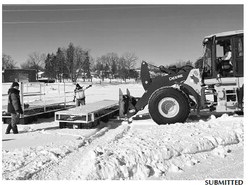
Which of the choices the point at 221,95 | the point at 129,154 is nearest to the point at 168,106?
the point at 221,95

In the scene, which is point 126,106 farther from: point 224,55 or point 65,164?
point 65,164

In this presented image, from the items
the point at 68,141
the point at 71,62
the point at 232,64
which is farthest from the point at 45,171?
the point at 71,62

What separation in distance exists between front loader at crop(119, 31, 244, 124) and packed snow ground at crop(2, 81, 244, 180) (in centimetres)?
64

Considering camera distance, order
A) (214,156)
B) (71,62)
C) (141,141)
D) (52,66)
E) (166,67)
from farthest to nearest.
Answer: (52,66) < (71,62) < (166,67) < (141,141) < (214,156)

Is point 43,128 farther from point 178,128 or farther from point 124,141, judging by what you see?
point 178,128

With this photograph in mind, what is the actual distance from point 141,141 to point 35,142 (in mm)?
A: 2380

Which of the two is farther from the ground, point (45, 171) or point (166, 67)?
point (166, 67)

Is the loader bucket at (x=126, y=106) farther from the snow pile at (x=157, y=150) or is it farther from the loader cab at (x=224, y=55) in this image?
the loader cab at (x=224, y=55)

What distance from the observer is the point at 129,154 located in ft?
13.8

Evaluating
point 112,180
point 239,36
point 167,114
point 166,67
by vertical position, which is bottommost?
point 112,180

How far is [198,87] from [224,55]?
49.0 inches

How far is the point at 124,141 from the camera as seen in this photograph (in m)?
5.11

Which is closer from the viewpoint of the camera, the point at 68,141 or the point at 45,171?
the point at 45,171

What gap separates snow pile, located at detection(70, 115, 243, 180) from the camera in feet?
12.2
